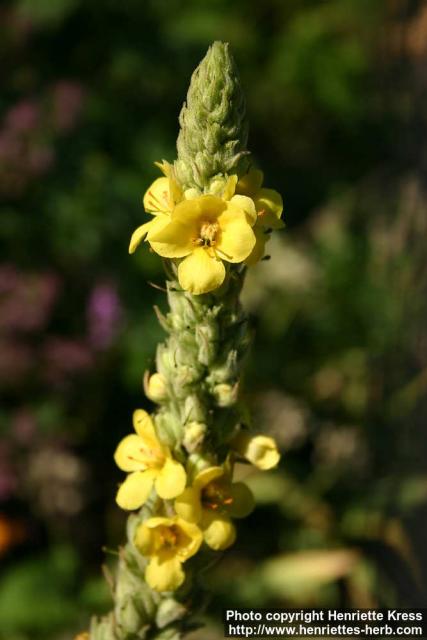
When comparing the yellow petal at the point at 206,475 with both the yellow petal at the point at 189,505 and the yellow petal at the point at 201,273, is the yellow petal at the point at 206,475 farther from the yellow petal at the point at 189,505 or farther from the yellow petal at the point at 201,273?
the yellow petal at the point at 201,273

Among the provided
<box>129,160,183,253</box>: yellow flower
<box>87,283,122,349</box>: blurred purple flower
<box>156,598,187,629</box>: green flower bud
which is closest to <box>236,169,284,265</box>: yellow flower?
<box>129,160,183,253</box>: yellow flower

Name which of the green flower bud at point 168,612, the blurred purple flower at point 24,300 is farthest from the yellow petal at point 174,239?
the blurred purple flower at point 24,300

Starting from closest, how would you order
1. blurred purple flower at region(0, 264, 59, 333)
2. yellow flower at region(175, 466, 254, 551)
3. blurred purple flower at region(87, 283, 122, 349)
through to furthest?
yellow flower at region(175, 466, 254, 551)
blurred purple flower at region(0, 264, 59, 333)
blurred purple flower at region(87, 283, 122, 349)

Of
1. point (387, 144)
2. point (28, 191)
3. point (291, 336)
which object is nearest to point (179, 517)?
point (28, 191)

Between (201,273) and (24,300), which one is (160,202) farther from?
(24,300)

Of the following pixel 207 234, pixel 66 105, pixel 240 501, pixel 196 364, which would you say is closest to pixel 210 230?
pixel 207 234

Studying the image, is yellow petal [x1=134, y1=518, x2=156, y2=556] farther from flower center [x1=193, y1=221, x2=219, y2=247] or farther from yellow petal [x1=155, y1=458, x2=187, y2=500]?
flower center [x1=193, y1=221, x2=219, y2=247]

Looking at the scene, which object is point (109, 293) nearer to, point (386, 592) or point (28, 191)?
point (28, 191)
